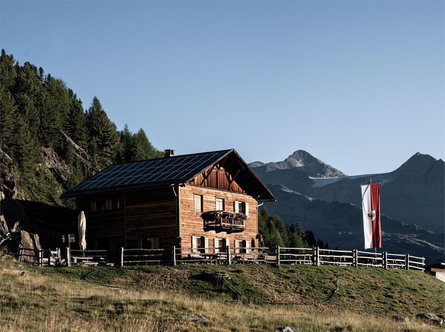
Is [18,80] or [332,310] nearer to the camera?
[332,310]

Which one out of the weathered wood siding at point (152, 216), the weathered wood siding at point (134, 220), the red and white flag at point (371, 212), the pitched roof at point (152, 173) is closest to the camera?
the weathered wood siding at point (152, 216)

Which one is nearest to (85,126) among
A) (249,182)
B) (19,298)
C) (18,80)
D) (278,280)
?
(18,80)

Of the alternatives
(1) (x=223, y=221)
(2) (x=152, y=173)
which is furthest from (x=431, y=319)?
(2) (x=152, y=173)

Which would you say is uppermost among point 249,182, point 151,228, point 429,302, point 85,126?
point 85,126

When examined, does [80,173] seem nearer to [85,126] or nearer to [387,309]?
[85,126]

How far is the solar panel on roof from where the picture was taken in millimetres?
48191

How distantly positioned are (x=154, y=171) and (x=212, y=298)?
17.1m

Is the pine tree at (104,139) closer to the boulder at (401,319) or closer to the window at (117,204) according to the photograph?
the window at (117,204)

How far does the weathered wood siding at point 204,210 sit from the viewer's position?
1853 inches

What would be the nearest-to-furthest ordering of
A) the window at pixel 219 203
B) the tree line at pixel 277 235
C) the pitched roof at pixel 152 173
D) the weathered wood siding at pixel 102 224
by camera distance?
the pitched roof at pixel 152 173
the weathered wood siding at pixel 102 224
the window at pixel 219 203
the tree line at pixel 277 235

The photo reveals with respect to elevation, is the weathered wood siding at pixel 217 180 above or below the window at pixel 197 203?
above

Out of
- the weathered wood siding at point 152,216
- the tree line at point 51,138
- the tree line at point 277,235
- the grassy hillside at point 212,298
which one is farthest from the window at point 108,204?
the tree line at point 277,235

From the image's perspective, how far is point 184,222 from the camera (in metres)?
47.0

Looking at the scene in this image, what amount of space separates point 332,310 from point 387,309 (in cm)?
446
